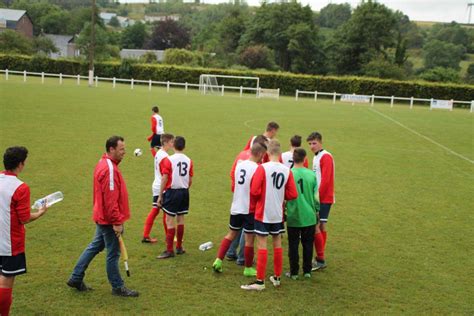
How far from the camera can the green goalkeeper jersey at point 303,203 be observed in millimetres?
7227

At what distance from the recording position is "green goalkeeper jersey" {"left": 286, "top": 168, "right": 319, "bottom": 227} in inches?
285

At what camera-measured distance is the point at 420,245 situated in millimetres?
9297

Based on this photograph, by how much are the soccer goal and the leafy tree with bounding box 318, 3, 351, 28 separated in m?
117

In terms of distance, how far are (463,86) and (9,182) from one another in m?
56.6

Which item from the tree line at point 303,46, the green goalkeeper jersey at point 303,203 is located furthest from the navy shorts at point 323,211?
the tree line at point 303,46

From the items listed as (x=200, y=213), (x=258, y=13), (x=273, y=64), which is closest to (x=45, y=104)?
(x=200, y=213)

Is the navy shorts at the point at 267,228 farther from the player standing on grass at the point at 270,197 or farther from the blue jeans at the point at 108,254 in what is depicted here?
the blue jeans at the point at 108,254

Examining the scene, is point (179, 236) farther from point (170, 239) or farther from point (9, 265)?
point (9, 265)

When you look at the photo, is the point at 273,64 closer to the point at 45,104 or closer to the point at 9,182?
the point at 45,104

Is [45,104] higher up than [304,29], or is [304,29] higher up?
[304,29]

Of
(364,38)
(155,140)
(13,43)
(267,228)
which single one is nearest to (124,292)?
(267,228)

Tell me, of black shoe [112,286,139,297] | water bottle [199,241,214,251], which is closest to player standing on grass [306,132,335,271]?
water bottle [199,241,214,251]

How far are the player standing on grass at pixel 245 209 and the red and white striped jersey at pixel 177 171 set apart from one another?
98 centimetres

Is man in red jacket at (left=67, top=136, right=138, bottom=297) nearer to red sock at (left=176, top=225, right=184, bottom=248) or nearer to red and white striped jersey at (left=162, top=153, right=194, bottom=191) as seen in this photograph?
red and white striped jersey at (left=162, top=153, right=194, bottom=191)
